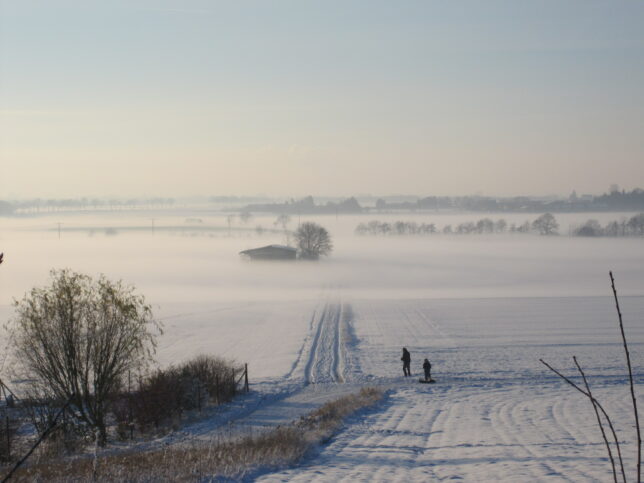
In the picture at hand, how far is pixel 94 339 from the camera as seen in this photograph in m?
20.0

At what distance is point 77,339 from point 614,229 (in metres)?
192

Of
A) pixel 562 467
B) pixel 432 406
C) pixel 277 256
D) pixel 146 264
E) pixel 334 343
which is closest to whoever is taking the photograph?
pixel 562 467

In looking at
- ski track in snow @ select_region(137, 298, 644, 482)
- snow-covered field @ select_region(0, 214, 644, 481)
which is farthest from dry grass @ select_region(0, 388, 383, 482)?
snow-covered field @ select_region(0, 214, 644, 481)

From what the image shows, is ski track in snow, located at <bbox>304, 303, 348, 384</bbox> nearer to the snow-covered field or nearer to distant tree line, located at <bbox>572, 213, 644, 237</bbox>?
the snow-covered field

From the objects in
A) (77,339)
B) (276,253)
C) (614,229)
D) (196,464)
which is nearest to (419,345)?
(77,339)

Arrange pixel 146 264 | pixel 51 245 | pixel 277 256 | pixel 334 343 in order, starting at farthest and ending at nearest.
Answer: pixel 51 245 < pixel 277 256 < pixel 146 264 < pixel 334 343

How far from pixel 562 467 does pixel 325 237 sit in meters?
115

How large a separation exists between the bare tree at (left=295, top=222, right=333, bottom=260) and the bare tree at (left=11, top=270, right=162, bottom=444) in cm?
10154

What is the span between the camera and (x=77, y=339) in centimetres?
1980

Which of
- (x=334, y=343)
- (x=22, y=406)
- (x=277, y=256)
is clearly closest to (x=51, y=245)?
(x=277, y=256)

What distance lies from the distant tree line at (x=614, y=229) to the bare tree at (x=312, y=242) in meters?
94.5

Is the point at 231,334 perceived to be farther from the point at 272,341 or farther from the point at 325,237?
the point at 325,237

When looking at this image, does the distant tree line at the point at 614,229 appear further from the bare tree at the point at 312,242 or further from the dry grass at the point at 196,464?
the dry grass at the point at 196,464

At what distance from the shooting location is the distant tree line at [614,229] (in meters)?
182
